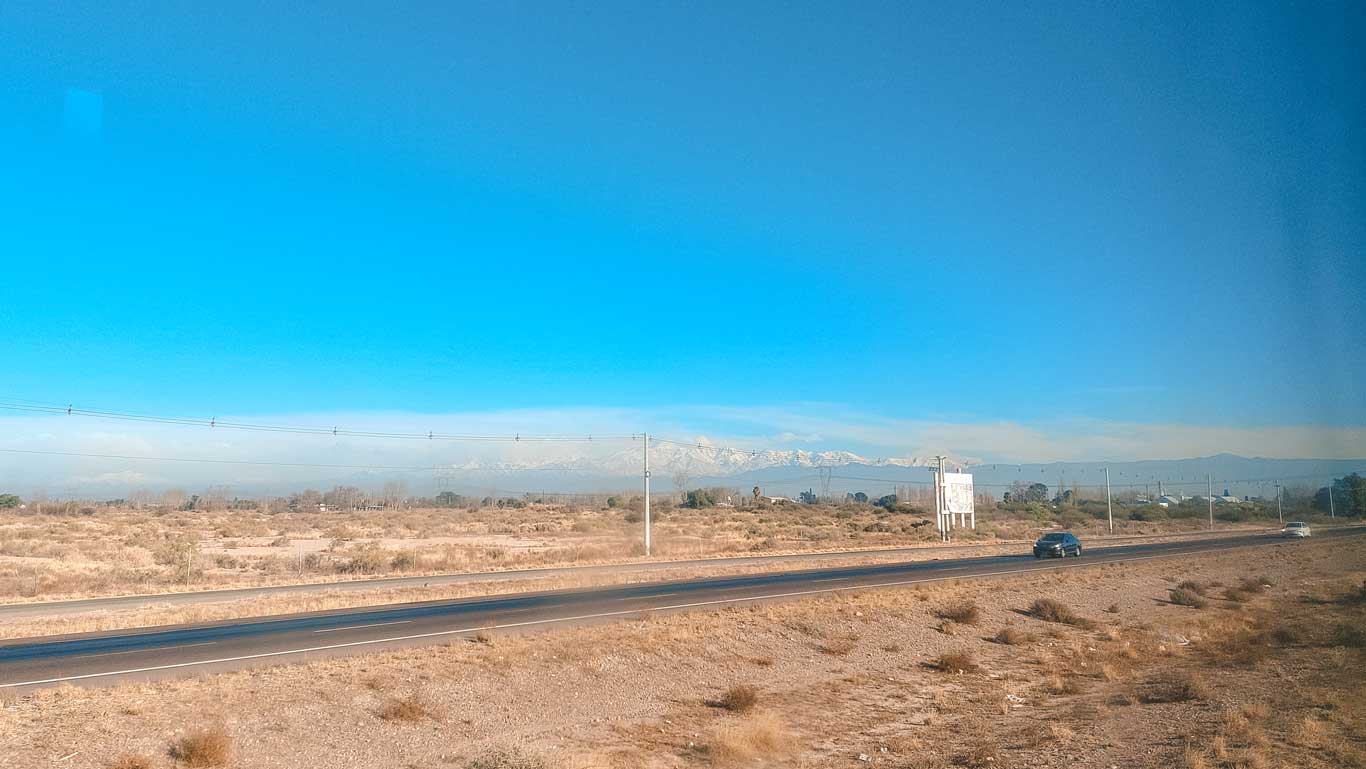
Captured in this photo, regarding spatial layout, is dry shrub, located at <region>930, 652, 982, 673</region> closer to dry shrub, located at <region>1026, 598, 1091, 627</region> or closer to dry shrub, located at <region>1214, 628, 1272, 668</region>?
dry shrub, located at <region>1214, 628, 1272, 668</region>

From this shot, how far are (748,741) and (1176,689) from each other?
9.93 metres

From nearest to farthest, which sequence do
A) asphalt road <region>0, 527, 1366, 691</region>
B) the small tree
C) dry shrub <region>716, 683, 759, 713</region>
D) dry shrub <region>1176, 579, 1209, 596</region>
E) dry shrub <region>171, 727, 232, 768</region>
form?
dry shrub <region>171, 727, 232, 768</region> < dry shrub <region>716, 683, 759, 713</region> < asphalt road <region>0, 527, 1366, 691</region> < dry shrub <region>1176, 579, 1209, 596</region> < the small tree

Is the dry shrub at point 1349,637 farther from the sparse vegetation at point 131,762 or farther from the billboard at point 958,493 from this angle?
the billboard at point 958,493

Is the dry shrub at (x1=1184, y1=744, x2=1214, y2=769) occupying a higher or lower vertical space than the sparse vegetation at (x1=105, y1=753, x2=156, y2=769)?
lower

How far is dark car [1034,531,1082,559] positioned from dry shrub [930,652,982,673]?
3556cm

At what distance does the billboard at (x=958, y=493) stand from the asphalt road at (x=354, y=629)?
161 feet

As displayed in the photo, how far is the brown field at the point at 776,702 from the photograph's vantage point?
41.9 feet

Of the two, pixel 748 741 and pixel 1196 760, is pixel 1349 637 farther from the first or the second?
pixel 748 741

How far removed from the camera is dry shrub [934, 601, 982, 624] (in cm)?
2856

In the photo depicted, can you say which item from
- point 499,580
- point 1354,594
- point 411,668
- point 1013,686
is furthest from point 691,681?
point 1354,594

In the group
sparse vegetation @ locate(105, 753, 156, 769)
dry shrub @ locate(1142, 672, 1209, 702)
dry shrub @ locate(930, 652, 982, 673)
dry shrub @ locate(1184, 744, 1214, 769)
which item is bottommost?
dry shrub @ locate(930, 652, 982, 673)

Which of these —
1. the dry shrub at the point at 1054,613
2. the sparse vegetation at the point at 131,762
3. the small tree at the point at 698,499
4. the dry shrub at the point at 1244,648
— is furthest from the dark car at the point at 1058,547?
the small tree at the point at 698,499

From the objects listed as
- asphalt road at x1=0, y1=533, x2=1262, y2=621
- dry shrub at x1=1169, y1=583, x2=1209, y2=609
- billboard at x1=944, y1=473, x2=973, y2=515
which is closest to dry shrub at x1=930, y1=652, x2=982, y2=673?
dry shrub at x1=1169, y1=583, x2=1209, y2=609

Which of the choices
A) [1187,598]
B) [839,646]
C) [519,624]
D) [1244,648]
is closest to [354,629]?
[519,624]
